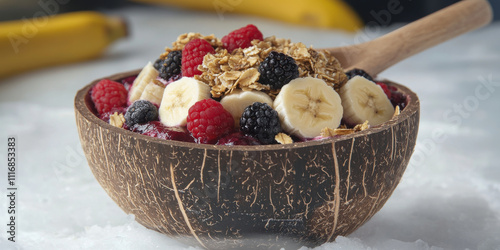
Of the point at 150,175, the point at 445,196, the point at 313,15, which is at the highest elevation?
→ the point at 150,175

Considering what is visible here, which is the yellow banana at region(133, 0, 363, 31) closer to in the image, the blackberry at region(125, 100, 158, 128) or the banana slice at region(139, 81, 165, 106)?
the banana slice at region(139, 81, 165, 106)

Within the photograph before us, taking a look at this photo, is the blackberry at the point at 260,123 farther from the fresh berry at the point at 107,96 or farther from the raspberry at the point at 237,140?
the fresh berry at the point at 107,96

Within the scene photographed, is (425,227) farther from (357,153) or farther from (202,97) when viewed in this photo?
(202,97)

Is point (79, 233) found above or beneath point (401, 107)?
beneath

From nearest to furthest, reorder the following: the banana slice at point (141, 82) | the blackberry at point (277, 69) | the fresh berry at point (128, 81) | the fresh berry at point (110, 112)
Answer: the blackberry at point (277, 69) → the fresh berry at point (110, 112) → the banana slice at point (141, 82) → the fresh berry at point (128, 81)

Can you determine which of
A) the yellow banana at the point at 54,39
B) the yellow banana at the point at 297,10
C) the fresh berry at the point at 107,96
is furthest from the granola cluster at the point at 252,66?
the yellow banana at the point at 297,10

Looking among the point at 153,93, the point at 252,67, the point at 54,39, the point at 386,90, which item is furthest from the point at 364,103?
the point at 54,39

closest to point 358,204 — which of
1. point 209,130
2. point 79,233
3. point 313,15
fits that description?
point 209,130
